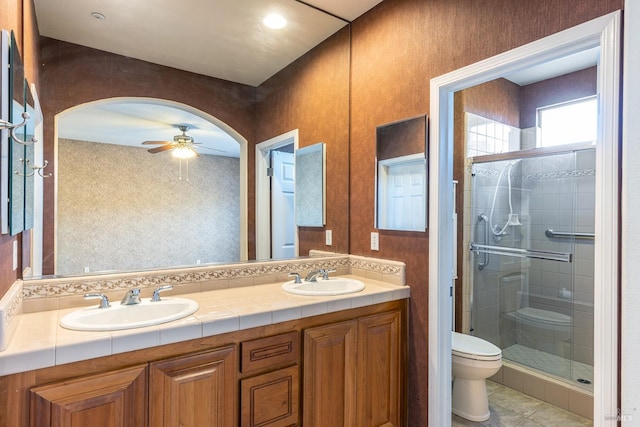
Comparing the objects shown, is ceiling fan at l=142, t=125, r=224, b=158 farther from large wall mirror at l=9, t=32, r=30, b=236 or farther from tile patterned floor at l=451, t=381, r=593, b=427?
tile patterned floor at l=451, t=381, r=593, b=427

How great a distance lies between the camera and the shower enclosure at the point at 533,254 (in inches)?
117

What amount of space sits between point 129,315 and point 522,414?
248cm

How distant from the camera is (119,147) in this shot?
1.71 meters

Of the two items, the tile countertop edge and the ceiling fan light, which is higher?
the ceiling fan light

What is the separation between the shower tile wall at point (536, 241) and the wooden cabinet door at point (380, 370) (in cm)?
121

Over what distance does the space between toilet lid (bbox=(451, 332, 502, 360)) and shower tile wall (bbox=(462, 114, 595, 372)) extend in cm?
57

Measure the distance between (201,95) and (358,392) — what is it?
182 centimetres

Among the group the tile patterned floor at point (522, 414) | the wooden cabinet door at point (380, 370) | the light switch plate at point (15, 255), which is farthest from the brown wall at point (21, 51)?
Result: the tile patterned floor at point (522, 414)

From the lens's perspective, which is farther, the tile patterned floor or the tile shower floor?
the tile shower floor

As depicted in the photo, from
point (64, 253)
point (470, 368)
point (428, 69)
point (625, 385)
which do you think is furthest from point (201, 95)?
point (470, 368)

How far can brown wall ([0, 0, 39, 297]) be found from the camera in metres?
1.18

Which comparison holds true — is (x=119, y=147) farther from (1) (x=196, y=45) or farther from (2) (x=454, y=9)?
(2) (x=454, y=9)

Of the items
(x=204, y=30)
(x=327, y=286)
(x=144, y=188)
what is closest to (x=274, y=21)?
(x=204, y=30)

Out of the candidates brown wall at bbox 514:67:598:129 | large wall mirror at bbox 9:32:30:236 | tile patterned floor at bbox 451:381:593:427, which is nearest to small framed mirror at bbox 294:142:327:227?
large wall mirror at bbox 9:32:30:236
